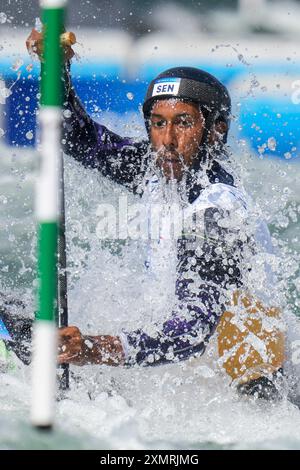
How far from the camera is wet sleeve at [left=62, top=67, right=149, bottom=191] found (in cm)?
379

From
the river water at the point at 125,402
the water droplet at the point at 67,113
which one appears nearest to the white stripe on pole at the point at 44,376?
the river water at the point at 125,402

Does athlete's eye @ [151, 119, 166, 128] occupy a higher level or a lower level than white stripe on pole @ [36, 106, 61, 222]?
higher

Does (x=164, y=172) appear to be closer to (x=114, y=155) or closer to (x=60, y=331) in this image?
(x=114, y=155)

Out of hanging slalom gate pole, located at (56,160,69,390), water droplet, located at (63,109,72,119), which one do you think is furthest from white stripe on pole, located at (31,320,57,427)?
water droplet, located at (63,109,72,119)

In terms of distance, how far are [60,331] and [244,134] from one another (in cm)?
425

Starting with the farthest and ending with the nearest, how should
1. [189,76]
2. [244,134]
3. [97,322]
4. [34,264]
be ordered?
[244,134] < [34,264] < [97,322] < [189,76]

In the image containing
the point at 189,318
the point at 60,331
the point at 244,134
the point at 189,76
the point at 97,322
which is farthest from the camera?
the point at 244,134

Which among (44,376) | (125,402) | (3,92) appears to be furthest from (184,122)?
(3,92)

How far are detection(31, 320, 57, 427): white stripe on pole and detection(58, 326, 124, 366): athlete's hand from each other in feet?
1.91

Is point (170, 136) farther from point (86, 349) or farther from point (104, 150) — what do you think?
point (86, 349)

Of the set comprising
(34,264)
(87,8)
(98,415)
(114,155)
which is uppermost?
(87,8)

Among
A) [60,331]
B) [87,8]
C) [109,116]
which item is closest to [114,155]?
[60,331]

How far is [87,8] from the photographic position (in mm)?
7008

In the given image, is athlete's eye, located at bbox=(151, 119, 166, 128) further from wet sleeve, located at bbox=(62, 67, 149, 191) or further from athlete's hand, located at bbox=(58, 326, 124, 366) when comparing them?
athlete's hand, located at bbox=(58, 326, 124, 366)
